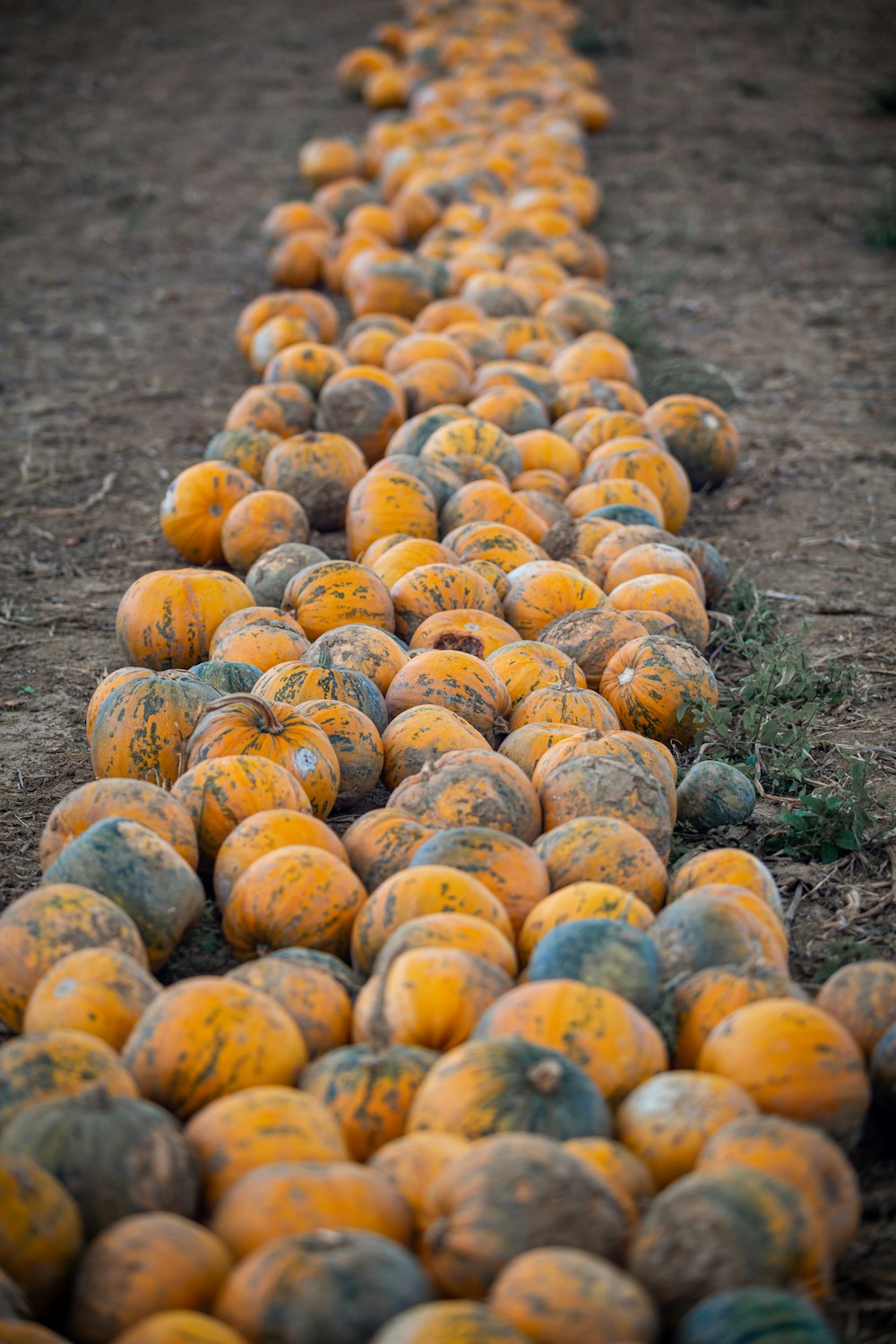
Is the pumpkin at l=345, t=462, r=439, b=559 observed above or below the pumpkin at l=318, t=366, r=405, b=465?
below

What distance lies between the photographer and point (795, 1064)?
2412 mm

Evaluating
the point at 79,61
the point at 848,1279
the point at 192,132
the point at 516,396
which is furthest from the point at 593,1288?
the point at 79,61

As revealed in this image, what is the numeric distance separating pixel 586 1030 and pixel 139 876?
3.73ft

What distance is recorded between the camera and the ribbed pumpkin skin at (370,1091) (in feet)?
7.69

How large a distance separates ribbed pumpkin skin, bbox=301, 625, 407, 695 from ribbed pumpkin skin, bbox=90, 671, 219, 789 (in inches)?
19.4

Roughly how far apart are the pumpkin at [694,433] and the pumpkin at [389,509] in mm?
1656

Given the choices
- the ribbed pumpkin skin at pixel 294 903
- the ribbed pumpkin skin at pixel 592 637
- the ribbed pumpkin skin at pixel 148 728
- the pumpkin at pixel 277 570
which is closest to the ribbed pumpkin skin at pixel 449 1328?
the ribbed pumpkin skin at pixel 294 903

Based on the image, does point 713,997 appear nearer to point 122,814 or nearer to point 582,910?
point 582,910

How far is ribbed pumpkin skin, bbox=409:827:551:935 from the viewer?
117 inches

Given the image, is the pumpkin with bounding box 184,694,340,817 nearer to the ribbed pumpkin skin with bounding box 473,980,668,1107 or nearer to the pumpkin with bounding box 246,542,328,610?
the ribbed pumpkin skin with bounding box 473,980,668,1107

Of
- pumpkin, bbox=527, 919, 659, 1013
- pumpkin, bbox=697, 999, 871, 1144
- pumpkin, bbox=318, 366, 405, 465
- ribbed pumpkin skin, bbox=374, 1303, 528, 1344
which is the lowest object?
pumpkin, bbox=697, 999, 871, 1144

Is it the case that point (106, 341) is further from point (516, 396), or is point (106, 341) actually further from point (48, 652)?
point (48, 652)

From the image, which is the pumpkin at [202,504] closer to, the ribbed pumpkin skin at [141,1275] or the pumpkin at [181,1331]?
the ribbed pumpkin skin at [141,1275]

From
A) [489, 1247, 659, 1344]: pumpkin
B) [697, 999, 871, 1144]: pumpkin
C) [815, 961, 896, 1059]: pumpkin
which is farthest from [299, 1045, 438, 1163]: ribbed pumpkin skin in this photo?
[815, 961, 896, 1059]: pumpkin
